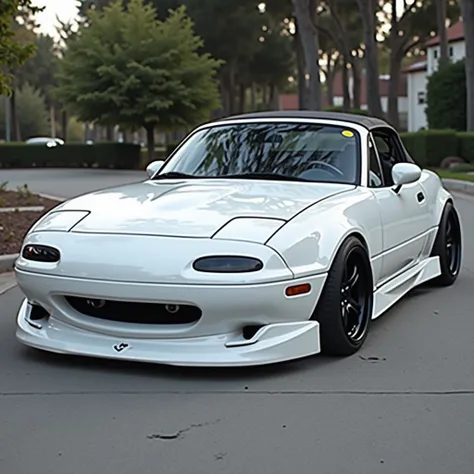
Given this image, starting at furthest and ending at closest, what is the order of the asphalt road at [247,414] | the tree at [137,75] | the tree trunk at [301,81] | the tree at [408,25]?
the tree at [408,25] → the tree trunk at [301,81] → the tree at [137,75] → the asphalt road at [247,414]

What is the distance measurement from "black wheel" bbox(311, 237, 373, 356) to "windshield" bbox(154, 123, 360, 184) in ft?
2.58

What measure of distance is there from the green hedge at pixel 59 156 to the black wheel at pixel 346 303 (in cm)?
2890

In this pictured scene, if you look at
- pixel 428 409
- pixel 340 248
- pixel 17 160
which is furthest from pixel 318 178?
pixel 17 160

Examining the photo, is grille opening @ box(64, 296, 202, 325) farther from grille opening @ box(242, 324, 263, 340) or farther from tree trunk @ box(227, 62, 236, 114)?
tree trunk @ box(227, 62, 236, 114)

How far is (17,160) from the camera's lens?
35750mm

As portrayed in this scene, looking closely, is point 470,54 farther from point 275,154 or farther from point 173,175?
point 173,175

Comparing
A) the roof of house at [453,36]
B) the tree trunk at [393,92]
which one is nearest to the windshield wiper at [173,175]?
the tree trunk at [393,92]

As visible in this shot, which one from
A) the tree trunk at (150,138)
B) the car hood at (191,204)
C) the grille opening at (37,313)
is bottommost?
the tree trunk at (150,138)

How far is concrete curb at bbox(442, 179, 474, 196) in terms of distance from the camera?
17578mm

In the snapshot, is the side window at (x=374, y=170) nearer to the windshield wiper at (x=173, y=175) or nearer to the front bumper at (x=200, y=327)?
the windshield wiper at (x=173, y=175)

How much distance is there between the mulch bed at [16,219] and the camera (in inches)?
364

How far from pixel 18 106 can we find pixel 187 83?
50571 millimetres

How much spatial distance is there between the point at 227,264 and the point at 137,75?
25438 millimetres

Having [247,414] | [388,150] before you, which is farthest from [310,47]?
[247,414]
